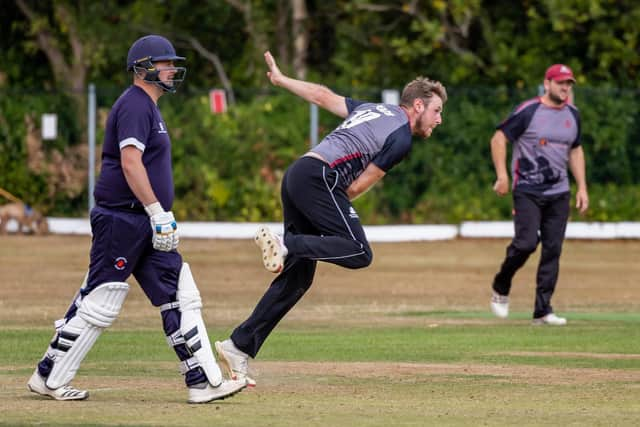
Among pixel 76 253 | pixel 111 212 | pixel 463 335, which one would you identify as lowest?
pixel 76 253

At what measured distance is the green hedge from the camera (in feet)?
84.4

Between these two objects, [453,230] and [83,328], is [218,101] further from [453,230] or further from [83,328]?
[83,328]

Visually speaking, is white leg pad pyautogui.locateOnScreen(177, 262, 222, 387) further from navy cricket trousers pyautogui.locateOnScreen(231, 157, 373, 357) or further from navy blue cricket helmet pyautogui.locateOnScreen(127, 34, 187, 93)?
navy blue cricket helmet pyautogui.locateOnScreen(127, 34, 187, 93)

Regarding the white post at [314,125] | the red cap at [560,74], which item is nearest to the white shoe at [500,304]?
the red cap at [560,74]

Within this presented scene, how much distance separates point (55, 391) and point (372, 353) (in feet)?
10.8

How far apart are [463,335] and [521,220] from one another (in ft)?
4.50

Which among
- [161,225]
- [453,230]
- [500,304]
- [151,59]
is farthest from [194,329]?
[453,230]

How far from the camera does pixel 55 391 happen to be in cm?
837

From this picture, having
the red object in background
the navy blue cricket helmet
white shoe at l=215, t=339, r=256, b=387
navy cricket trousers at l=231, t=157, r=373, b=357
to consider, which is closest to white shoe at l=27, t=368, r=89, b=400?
white shoe at l=215, t=339, r=256, b=387

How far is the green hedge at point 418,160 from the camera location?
1013 inches

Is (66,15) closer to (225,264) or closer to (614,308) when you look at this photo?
(225,264)

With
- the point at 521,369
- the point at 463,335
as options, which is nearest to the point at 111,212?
the point at 521,369

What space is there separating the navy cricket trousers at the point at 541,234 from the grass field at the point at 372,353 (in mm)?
404

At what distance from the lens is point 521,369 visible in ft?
33.3
